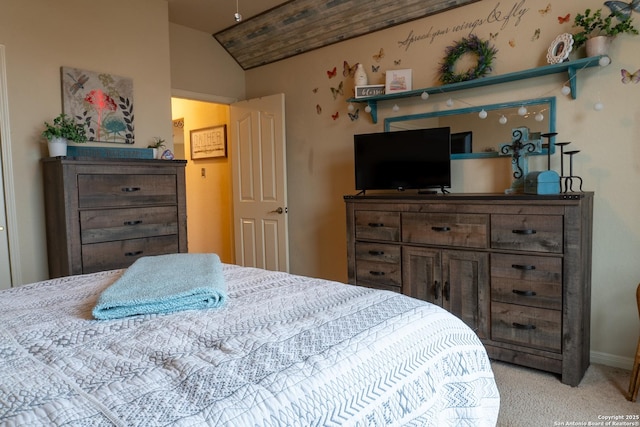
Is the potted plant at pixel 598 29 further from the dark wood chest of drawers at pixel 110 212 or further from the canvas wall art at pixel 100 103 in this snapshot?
the canvas wall art at pixel 100 103

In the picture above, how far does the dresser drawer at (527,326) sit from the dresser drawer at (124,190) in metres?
2.38

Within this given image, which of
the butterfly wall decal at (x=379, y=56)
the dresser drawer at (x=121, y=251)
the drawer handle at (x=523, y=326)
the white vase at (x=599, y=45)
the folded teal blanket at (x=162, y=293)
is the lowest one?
the drawer handle at (x=523, y=326)

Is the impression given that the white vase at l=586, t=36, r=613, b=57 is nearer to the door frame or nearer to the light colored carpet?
the light colored carpet

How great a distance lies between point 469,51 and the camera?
2906 millimetres

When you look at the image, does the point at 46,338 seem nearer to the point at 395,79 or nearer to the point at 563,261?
the point at 563,261

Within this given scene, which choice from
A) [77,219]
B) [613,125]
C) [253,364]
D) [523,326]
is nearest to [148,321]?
[253,364]

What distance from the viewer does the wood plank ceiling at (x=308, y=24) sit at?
3158mm

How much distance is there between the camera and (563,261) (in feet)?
7.19

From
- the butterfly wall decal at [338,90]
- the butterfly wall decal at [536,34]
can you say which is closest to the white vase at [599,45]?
the butterfly wall decal at [536,34]

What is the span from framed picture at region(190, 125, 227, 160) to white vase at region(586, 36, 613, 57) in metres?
3.51

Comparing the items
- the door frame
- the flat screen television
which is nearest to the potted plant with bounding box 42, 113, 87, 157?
the door frame

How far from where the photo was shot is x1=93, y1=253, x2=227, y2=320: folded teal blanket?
1.17 metres

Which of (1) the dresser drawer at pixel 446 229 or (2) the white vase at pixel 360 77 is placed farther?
(2) the white vase at pixel 360 77

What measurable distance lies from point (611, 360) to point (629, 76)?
1.68m
